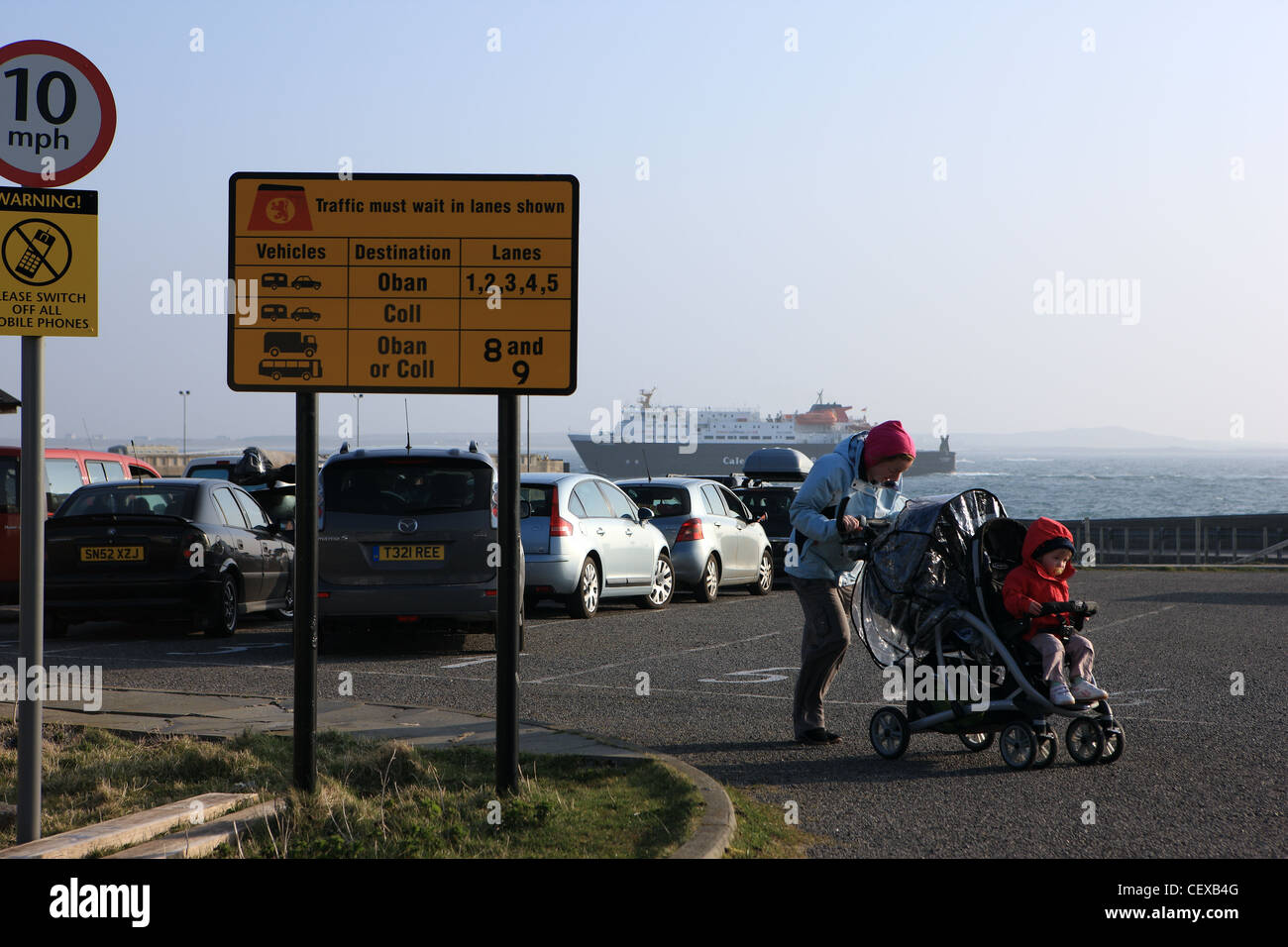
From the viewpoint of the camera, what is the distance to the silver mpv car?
11.6m

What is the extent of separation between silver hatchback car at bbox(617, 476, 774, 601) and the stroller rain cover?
1032 centimetres

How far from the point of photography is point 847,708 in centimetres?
912

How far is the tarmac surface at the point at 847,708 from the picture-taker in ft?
19.0

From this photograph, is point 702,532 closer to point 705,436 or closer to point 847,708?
point 847,708

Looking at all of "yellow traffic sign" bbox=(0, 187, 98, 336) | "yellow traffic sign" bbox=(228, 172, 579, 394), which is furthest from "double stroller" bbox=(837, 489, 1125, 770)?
"yellow traffic sign" bbox=(0, 187, 98, 336)

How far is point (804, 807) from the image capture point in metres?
6.15

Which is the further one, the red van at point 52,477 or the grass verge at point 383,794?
the red van at point 52,477

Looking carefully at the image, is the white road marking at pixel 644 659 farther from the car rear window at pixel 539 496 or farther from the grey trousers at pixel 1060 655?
the grey trousers at pixel 1060 655

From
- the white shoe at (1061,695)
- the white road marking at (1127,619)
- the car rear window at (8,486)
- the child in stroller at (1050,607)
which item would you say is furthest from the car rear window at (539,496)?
the white shoe at (1061,695)

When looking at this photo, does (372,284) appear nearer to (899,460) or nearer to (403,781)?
(403,781)

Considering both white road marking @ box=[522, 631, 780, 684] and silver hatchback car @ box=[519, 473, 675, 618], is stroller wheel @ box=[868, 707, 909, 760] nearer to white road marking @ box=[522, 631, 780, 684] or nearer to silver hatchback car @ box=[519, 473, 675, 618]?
white road marking @ box=[522, 631, 780, 684]

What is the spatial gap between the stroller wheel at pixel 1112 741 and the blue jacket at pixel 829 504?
1.56 meters
